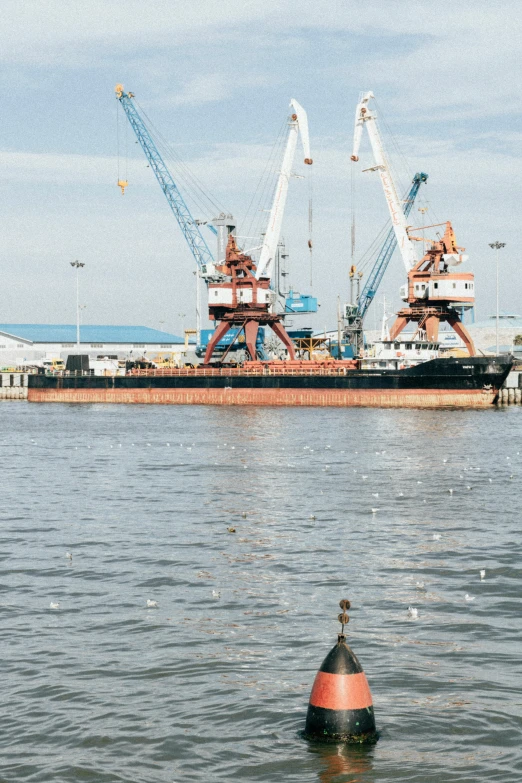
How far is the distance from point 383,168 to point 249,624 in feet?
426

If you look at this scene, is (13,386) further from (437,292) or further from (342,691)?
(342,691)

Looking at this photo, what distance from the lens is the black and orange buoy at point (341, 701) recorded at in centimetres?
1249

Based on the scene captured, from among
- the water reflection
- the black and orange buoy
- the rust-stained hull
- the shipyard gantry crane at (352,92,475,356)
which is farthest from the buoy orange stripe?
the shipyard gantry crane at (352,92,475,356)

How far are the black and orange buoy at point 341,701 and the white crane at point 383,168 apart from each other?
128688 mm

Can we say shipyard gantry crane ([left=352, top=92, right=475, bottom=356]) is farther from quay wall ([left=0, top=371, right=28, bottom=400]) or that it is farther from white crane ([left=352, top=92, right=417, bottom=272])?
quay wall ([left=0, top=371, right=28, bottom=400])

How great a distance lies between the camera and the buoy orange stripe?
12.5 meters

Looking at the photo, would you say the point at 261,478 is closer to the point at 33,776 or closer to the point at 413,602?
the point at 413,602

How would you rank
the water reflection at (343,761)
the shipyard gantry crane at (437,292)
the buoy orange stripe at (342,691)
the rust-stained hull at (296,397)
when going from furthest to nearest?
the shipyard gantry crane at (437,292) < the rust-stained hull at (296,397) < the buoy orange stripe at (342,691) < the water reflection at (343,761)

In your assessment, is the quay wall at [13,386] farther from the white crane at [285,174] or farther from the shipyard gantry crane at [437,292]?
the shipyard gantry crane at [437,292]

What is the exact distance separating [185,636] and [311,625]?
8.02 ft

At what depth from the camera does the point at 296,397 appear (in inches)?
4523

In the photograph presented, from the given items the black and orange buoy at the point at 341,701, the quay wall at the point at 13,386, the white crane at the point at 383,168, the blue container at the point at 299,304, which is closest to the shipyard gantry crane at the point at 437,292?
the white crane at the point at 383,168

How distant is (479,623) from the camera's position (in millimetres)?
18562

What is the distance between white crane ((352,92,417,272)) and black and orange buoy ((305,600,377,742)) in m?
129
